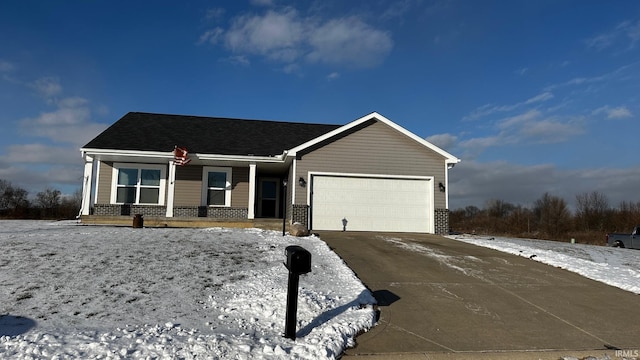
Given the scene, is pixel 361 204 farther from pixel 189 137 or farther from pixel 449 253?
pixel 189 137

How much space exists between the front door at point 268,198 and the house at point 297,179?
1741 millimetres

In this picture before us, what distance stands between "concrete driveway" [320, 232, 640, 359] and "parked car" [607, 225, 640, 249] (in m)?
14.2

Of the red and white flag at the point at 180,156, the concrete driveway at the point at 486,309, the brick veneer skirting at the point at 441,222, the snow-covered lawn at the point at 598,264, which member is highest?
the red and white flag at the point at 180,156

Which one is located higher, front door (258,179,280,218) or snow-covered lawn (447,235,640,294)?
front door (258,179,280,218)

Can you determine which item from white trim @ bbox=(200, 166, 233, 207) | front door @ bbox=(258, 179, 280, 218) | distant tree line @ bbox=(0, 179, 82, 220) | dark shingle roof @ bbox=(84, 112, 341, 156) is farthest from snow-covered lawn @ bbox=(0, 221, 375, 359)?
distant tree line @ bbox=(0, 179, 82, 220)

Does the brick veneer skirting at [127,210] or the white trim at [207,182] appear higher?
the white trim at [207,182]

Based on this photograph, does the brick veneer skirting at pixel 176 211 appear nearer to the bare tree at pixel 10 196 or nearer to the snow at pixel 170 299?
the snow at pixel 170 299

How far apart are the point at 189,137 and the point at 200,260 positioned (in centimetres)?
1159

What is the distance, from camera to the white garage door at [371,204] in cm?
1555

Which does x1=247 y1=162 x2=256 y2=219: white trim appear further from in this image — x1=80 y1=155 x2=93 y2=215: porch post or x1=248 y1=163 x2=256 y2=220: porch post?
x1=80 y1=155 x2=93 y2=215: porch post

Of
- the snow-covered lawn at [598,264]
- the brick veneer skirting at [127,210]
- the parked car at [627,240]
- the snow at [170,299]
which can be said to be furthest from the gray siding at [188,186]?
the parked car at [627,240]

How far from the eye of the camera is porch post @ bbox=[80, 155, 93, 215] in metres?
16.0

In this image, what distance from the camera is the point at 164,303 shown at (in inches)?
217

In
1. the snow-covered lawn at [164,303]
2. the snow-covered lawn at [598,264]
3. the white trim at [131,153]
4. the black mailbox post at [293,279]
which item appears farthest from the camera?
the white trim at [131,153]
